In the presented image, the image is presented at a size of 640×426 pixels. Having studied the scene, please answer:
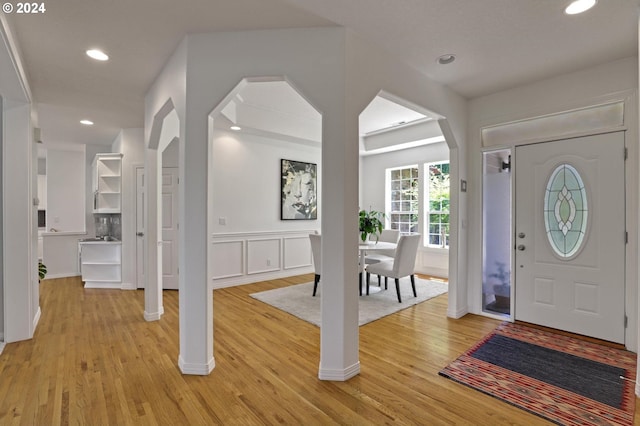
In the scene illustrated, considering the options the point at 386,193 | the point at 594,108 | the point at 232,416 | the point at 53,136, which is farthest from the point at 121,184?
the point at 594,108

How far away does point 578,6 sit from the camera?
2164 millimetres

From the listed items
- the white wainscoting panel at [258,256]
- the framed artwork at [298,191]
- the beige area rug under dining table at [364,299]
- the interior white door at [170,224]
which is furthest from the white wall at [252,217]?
the beige area rug under dining table at [364,299]

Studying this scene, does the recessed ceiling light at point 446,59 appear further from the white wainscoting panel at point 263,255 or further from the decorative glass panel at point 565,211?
the white wainscoting panel at point 263,255

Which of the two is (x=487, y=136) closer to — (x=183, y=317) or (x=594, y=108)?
(x=594, y=108)

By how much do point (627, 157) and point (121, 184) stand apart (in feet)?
22.6

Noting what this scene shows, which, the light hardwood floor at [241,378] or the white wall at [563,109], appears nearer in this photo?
the light hardwood floor at [241,378]

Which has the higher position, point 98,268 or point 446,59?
point 446,59

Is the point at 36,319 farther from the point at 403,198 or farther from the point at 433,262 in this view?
the point at 403,198

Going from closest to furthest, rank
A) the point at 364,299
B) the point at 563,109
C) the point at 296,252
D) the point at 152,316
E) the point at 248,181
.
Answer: the point at 563,109 < the point at 152,316 < the point at 364,299 < the point at 248,181 < the point at 296,252

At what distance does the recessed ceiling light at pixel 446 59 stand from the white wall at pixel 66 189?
7191 mm

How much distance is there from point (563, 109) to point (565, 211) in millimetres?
1085

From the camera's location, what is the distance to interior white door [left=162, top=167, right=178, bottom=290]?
517 cm

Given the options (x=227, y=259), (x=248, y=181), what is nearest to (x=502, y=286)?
(x=227, y=259)

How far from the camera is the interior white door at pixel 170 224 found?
517cm
